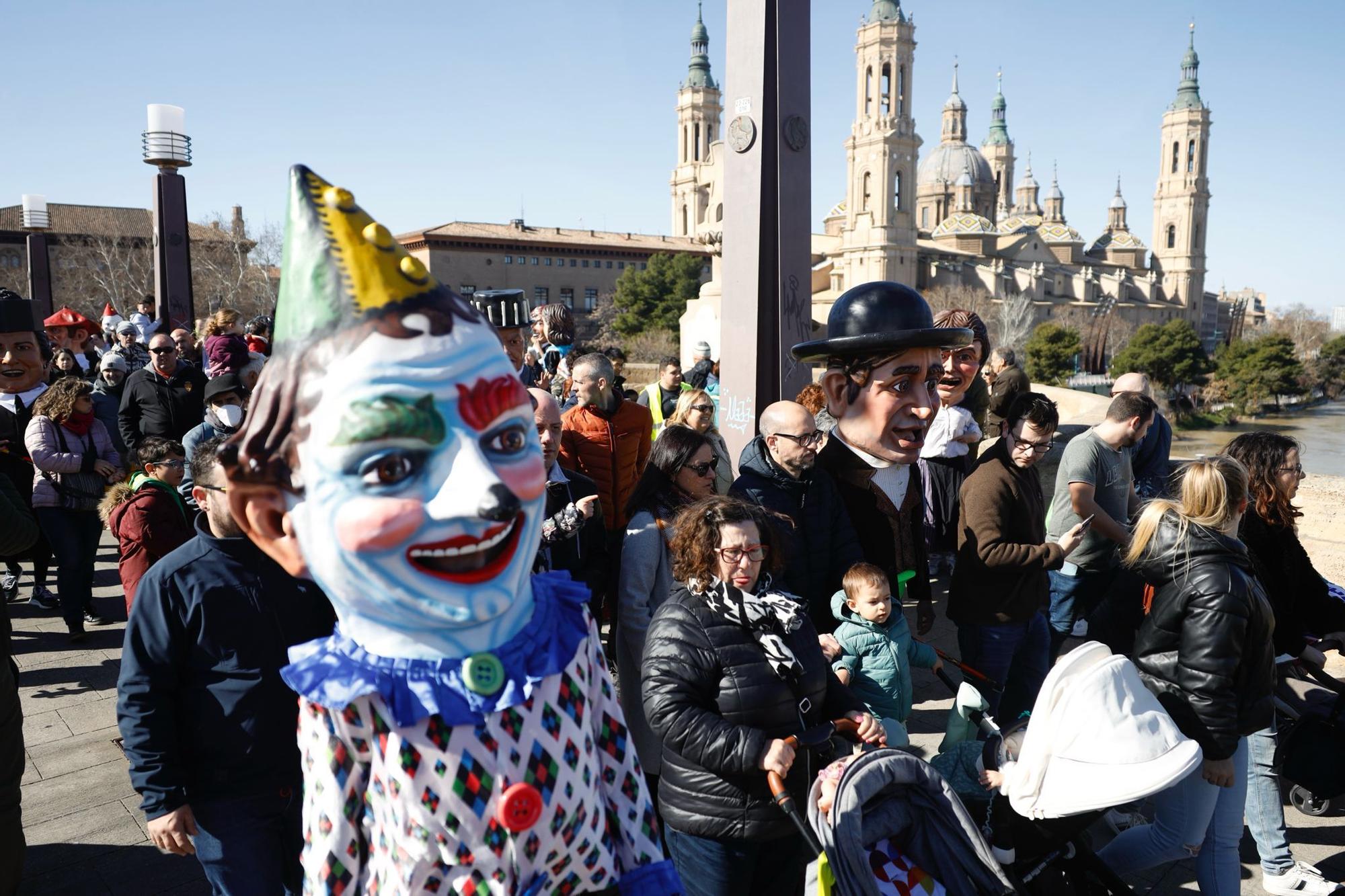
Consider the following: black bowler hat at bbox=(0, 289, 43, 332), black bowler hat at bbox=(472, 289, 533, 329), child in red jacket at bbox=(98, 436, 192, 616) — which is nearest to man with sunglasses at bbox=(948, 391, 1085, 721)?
black bowler hat at bbox=(472, 289, 533, 329)

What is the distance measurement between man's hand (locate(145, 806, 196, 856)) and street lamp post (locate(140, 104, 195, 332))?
30.7 ft

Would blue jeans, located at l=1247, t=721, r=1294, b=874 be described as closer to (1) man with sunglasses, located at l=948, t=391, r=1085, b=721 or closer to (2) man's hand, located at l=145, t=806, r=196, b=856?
(1) man with sunglasses, located at l=948, t=391, r=1085, b=721

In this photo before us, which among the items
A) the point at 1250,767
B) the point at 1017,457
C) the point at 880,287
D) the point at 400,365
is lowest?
the point at 1250,767

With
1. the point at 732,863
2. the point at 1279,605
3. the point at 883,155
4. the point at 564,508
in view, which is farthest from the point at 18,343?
the point at 883,155

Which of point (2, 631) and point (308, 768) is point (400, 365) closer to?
point (308, 768)

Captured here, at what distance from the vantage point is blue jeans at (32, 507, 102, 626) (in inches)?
225

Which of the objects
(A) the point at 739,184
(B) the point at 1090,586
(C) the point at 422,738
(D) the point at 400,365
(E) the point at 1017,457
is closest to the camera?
(D) the point at 400,365

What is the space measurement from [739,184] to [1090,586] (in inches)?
136

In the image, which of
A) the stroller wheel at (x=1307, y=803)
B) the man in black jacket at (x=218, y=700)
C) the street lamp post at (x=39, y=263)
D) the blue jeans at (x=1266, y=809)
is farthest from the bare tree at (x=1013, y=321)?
the man in black jacket at (x=218, y=700)

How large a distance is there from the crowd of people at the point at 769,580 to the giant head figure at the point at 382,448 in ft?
0.13

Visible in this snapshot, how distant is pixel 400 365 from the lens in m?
1.48

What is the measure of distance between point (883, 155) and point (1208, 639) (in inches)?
2609

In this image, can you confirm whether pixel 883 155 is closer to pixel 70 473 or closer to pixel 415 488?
pixel 70 473

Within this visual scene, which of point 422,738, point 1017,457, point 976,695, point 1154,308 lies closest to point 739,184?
point 1017,457
